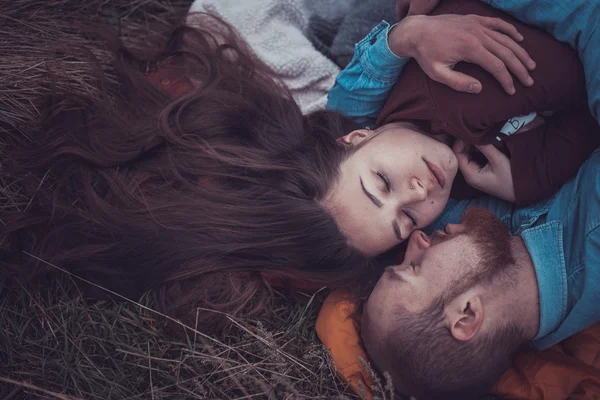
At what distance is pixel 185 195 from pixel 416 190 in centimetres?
89

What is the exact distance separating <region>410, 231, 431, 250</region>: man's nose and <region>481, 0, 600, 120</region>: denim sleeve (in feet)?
2.46

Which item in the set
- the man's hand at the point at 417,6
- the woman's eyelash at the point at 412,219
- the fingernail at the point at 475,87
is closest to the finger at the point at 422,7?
the man's hand at the point at 417,6

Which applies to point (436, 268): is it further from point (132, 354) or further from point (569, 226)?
point (132, 354)

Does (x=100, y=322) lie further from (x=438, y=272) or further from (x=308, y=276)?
(x=438, y=272)

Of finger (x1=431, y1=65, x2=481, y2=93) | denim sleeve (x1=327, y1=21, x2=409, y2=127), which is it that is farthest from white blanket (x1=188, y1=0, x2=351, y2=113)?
finger (x1=431, y1=65, x2=481, y2=93)

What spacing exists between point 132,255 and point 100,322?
36 centimetres

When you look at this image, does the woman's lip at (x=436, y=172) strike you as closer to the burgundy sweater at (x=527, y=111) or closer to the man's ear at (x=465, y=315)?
the burgundy sweater at (x=527, y=111)

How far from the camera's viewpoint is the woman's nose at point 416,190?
6.79 feet

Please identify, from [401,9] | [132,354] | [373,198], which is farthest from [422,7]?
[132,354]

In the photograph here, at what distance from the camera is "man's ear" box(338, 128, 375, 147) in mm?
2273

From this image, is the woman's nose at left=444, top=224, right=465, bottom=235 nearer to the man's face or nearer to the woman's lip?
the man's face

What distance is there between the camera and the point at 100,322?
7.50 feet

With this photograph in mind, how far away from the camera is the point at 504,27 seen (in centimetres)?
206

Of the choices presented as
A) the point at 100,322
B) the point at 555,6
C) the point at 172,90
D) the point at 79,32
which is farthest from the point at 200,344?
the point at 555,6
